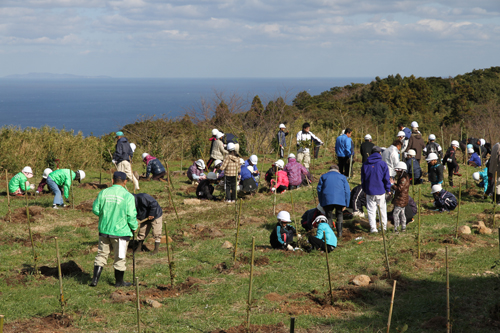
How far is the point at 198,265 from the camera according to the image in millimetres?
8266

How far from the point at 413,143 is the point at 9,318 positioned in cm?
1238

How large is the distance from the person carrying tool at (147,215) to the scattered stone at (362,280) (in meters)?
3.92

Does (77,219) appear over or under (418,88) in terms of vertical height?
under

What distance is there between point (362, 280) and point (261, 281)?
1599mm

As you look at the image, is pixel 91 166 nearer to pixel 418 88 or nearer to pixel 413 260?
pixel 413 260

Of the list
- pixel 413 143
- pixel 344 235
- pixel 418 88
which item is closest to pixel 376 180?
pixel 344 235

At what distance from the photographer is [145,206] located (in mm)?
8648

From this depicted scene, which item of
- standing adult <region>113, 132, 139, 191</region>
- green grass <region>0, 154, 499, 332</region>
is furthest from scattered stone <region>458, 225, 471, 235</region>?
standing adult <region>113, 132, 139, 191</region>

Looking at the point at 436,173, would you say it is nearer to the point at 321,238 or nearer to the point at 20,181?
the point at 321,238

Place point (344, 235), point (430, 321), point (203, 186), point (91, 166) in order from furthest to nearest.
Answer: point (91, 166) < point (203, 186) < point (344, 235) < point (430, 321)

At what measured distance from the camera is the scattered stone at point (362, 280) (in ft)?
23.1

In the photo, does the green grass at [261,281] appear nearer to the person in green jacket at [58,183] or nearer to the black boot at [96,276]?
the black boot at [96,276]

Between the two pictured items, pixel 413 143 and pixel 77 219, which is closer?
pixel 77 219

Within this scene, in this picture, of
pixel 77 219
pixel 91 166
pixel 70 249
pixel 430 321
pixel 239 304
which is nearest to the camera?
pixel 430 321
